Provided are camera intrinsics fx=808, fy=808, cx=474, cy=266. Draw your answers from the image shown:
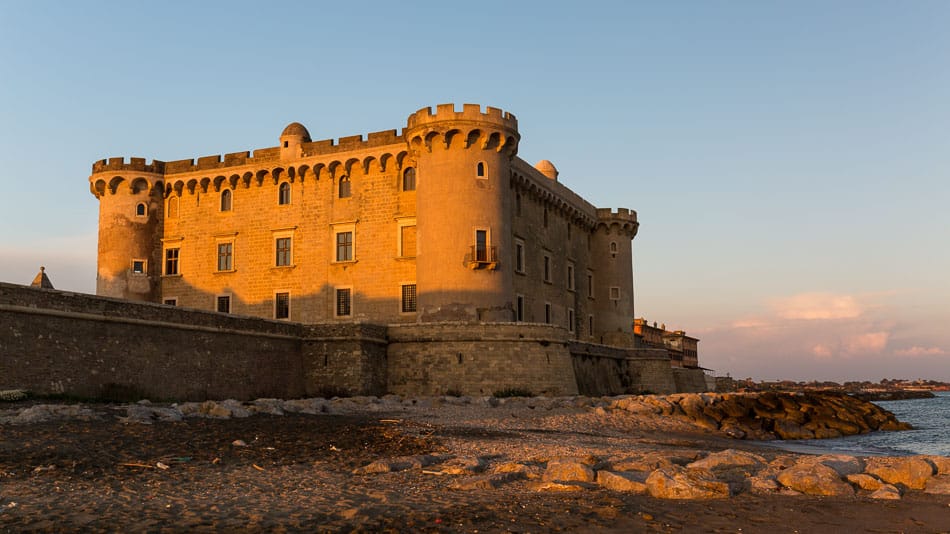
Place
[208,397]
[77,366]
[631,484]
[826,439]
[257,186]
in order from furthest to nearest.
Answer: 1. [257,186]
2. [826,439]
3. [208,397]
4. [77,366]
5. [631,484]

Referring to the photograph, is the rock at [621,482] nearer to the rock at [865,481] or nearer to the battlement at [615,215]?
the rock at [865,481]

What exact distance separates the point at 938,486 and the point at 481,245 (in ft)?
83.0

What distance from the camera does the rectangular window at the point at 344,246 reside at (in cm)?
3934

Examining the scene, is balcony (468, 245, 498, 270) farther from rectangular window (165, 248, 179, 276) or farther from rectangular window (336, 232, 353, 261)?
rectangular window (165, 248, 179, 276)

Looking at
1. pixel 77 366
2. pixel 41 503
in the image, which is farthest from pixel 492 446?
pixel 77 366

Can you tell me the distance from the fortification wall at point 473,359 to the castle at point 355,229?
8.86ft

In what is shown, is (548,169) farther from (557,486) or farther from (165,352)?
(557,486)

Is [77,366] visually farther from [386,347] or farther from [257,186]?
[257,186]

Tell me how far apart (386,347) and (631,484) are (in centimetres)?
2326

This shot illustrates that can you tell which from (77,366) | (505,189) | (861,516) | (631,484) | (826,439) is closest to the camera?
(861,516)

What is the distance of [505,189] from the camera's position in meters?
36.8

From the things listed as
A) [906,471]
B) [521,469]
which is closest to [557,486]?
[521,469]

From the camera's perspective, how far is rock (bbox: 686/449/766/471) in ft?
41.0

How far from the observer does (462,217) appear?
1395 inches
